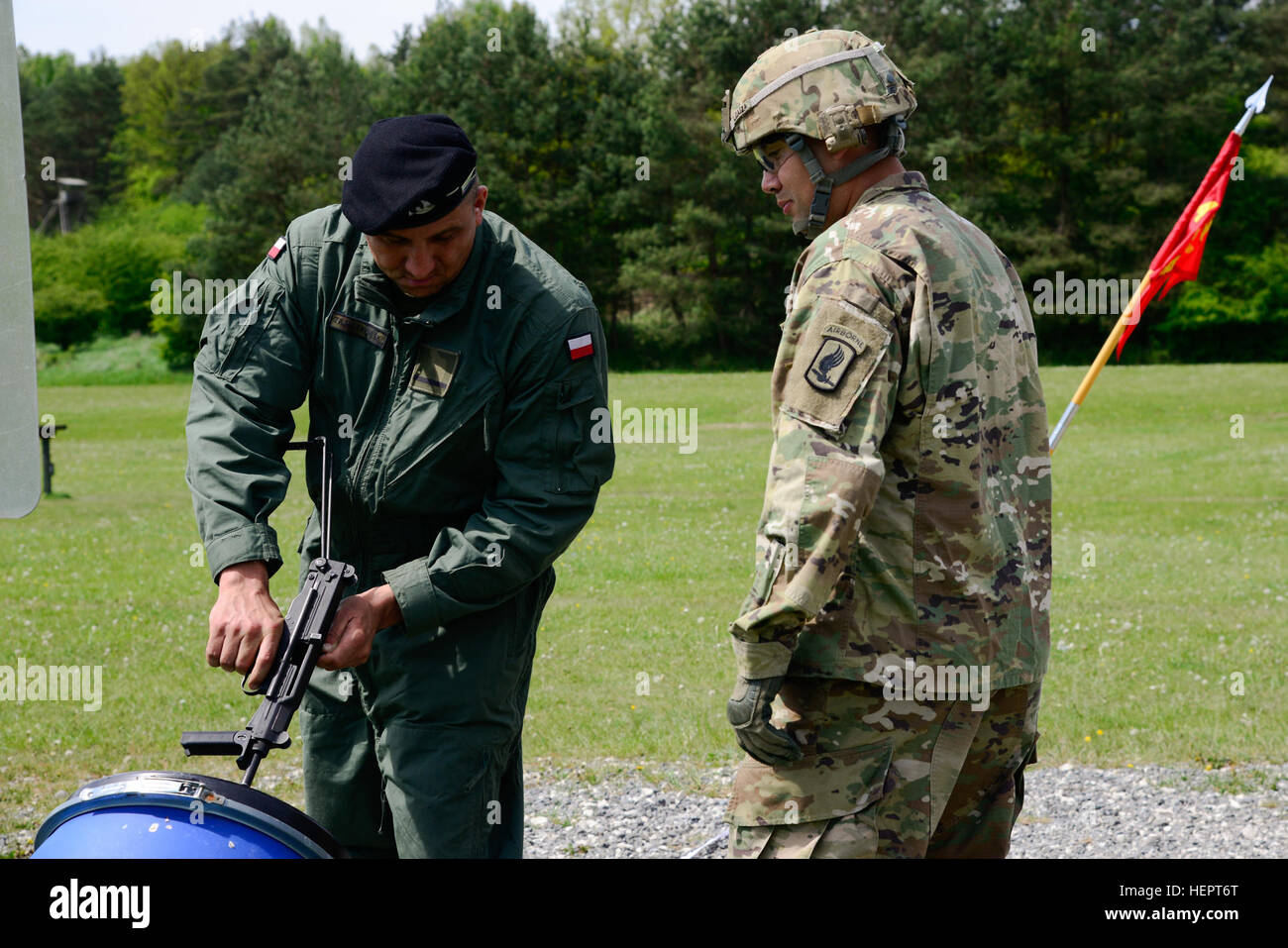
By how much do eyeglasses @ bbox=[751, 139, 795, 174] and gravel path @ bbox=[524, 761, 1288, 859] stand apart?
3.00 m

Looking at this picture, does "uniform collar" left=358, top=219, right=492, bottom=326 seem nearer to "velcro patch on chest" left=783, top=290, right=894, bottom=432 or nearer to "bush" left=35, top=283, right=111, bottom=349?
"velcro patch on chest" left=783, top=290, right=894, bottom=432

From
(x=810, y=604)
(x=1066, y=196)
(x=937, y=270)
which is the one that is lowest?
(x=810, y=604)

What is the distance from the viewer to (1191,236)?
293 inches

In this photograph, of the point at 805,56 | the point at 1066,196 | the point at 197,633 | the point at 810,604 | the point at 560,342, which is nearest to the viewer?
the point at 810,604

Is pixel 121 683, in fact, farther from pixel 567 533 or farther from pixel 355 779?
pixel 567 533

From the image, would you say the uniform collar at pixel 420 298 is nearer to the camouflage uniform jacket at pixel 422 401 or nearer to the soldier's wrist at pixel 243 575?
the camouflage uniform jacket at pixel 422 401

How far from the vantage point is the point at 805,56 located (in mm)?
3201

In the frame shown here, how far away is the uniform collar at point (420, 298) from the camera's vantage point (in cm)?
340

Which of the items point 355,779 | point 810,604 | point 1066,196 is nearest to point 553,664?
point 355,779

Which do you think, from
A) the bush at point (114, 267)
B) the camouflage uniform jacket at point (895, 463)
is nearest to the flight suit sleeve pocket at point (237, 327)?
the camouflage uniform jacket at point (895, 463)

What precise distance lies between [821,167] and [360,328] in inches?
50.2

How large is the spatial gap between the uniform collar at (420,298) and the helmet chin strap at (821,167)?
2.88 ft
